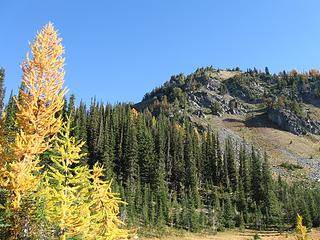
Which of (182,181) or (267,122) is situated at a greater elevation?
(267,122)

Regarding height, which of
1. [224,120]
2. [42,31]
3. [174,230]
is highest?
[224,120]

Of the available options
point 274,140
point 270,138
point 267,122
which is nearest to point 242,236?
point 274,140

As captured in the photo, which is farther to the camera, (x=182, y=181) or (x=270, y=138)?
(x=270, y=138)

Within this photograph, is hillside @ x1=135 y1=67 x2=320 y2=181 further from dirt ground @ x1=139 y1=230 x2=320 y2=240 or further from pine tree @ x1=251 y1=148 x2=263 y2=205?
dirt ground @ x1=139 y1=230 x2=320 y2=240

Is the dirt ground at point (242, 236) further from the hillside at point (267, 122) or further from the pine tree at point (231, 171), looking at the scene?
the hillside at point (267, 122)

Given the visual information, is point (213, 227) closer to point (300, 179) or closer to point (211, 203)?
point (211, 203)

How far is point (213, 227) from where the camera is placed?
213ft

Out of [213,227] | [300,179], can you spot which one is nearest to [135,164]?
[213,227]

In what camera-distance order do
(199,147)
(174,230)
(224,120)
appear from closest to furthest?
(174,230), (199,147), (224,120)

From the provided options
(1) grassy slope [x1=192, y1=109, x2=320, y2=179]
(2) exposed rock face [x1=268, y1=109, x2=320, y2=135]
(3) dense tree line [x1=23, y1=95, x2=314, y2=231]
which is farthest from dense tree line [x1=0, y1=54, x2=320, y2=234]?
(2) exposed rock face [x1=268, y1=109, x2=320, y2=135]

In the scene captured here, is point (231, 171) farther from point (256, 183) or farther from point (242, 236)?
point (242, 236)

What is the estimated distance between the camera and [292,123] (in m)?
→ 176

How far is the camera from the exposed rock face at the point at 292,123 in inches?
6914

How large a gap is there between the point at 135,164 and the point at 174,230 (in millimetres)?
28057
